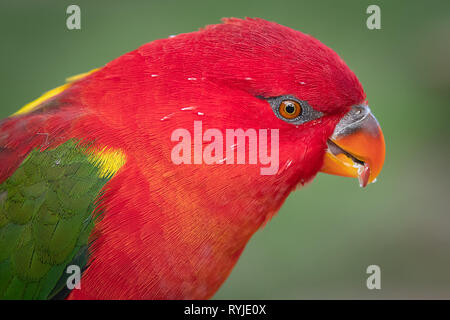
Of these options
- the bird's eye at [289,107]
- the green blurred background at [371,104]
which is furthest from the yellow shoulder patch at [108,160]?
the green blurred background at [371,104]

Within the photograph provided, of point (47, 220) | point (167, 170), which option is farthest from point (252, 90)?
point (47, 220)

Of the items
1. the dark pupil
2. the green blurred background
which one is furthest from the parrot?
the green blurred background

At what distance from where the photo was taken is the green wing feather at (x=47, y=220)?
5.55 feet

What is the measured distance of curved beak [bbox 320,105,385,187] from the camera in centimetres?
182

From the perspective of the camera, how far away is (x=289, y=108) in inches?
66.7

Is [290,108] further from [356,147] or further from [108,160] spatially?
[108,160]

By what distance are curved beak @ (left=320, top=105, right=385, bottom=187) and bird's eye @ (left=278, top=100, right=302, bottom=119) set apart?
0.71 feet

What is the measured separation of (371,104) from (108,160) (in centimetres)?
339

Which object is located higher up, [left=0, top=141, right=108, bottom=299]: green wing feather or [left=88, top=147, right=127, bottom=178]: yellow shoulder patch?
[left=88, top=147, right=127, bottom=178]: yellow shoulder patch

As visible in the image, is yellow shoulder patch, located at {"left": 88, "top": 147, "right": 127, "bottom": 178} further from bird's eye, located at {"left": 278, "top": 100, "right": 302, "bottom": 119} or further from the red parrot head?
bird's eye, located at {"left": 278, "top": 100, "right": 302, "bottom": 119}

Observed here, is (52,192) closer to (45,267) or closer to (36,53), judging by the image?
(45,267)

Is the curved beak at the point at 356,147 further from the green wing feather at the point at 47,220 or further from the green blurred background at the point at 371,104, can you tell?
the green blurred background at the point at 371,104

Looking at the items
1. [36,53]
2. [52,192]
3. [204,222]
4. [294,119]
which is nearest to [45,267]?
[52,192]

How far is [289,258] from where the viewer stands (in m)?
3.99
